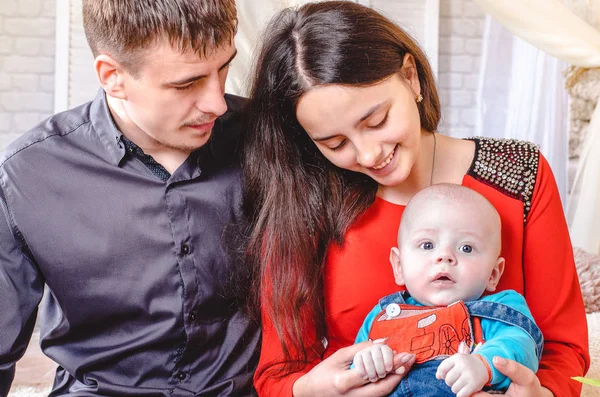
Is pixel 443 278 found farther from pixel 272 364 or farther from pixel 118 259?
pixel 118 259

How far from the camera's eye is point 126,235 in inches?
68.5

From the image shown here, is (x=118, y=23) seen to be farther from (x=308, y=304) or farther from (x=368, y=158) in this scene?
(x=308, y=304)

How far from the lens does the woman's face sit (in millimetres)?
1512

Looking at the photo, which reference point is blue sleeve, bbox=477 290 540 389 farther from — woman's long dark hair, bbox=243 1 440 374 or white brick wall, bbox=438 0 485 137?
white brick wall, bbox=438 0 485 137

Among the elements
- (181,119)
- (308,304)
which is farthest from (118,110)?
(308,304)

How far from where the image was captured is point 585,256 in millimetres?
2803

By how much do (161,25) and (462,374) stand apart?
3.04 ft

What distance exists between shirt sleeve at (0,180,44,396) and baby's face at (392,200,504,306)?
0.87m

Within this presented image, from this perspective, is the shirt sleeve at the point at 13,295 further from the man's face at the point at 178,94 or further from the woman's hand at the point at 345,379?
the woman's hand at the point at 345,379

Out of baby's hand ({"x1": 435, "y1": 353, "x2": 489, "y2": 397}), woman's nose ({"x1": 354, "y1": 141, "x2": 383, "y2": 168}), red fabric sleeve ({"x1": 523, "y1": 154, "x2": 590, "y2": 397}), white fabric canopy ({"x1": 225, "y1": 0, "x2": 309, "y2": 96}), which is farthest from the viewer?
white fabric canopy ({"x1": 225, "y1": 0, "x2": 309, "y2": 96})

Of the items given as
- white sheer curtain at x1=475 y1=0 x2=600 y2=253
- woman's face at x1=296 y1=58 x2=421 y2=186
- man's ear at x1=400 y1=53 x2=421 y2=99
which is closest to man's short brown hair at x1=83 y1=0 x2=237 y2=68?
woman's face at x1=296 y1=58 x2=421 y2=186

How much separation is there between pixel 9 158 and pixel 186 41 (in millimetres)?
507

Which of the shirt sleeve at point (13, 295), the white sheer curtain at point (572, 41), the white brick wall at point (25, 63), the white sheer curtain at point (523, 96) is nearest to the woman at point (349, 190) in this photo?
the shirt sleeve at point (13, 295)

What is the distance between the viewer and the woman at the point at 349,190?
5.03ft
